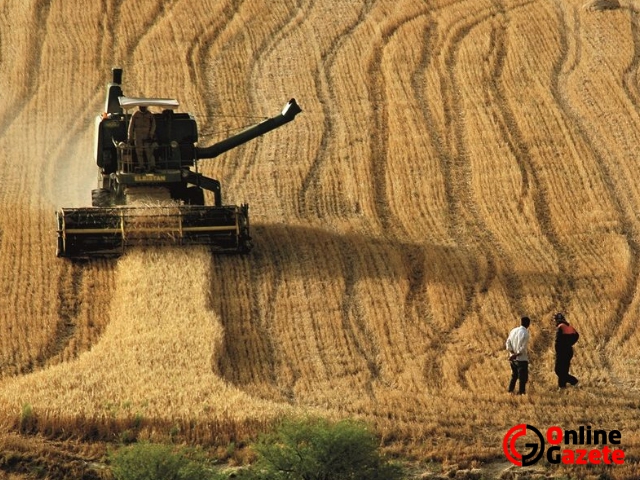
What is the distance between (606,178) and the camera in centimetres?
3672

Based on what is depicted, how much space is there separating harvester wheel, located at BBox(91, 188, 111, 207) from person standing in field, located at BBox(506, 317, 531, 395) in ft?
32.5

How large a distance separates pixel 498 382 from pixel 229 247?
6.96 m

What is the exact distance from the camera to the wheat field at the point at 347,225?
969 inches

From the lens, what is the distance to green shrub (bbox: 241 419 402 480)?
2025 cm

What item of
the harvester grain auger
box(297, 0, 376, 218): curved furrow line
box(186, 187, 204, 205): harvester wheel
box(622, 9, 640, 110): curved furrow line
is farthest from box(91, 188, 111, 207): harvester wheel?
box(622, 9, 640, 110): curved furrow line

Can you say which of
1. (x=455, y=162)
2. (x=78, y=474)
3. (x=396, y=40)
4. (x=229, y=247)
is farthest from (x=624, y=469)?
(x=396, y=40)

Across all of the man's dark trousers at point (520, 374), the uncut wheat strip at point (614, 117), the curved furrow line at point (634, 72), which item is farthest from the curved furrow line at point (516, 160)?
the man's dark trousers at point (520, 374)

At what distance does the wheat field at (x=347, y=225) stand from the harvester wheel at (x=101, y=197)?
1181 millimetres

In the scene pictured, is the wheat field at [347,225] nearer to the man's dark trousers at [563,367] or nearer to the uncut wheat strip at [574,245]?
the uncut wheat strip at [574,245]

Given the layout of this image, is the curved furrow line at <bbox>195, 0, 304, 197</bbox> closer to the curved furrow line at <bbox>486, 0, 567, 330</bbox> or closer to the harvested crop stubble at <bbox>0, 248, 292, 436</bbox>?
the curved furrow line at <bbox>486, 0, 567, 330</bbox>

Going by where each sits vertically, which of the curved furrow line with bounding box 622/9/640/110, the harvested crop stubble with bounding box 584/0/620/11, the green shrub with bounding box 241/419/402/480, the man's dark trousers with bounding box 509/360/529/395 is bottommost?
the green shrub with bounding box 241/419/402/480

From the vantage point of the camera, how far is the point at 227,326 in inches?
1105

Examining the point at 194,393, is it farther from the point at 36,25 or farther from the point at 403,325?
the point at 36,25

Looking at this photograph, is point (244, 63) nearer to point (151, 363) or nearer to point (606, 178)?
point (606, 178)
